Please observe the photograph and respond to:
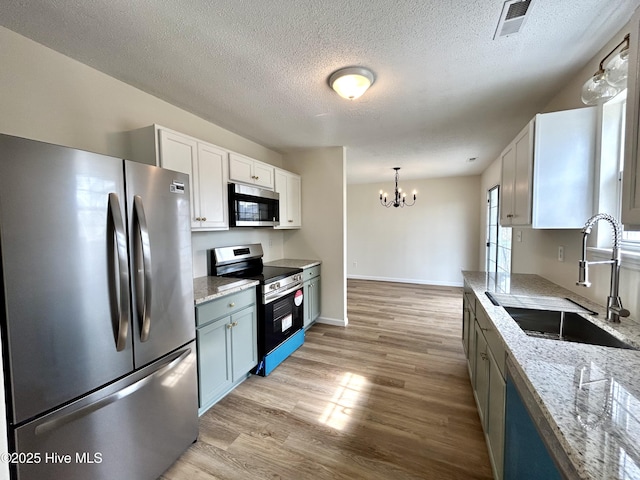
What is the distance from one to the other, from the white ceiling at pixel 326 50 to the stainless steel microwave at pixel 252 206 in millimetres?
744

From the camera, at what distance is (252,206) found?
9.30 feet

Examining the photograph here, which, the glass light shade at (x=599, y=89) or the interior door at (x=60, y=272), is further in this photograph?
the glass light shade at (x=599, y=89)

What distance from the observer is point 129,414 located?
132cm

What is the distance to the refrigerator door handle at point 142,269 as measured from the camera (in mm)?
1348

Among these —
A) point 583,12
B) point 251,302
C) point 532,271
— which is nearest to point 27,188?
point 251,302

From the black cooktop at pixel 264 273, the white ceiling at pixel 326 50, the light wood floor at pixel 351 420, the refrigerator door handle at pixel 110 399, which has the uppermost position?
the white ceiling at pixel 326 50

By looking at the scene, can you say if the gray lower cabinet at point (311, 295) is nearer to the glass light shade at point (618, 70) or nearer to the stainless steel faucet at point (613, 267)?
the stainless steel faucet at point (613, 267)

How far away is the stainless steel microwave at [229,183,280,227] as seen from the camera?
2.59 m

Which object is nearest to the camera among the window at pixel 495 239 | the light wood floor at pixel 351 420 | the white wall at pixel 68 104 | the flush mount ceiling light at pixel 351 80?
the white wall at pixel 68 104

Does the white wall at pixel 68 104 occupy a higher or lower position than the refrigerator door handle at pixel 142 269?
higher

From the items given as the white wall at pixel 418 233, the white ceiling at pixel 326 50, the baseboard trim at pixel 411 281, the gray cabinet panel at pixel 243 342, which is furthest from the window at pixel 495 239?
Answer: the gray cabinet panel at pixel 243 342

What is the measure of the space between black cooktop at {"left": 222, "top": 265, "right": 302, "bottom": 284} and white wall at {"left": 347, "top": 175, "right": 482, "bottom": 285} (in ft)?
13.0

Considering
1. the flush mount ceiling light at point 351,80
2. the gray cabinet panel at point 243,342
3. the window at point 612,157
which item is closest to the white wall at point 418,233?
the flush mount ceiling light at point 351,80

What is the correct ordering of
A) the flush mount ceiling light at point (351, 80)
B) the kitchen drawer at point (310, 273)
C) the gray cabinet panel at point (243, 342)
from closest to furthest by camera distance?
the flush mount ceiling light at point (351, 80) < the gray cabinet panel at point (243, 342) < the kitchen drawer at point (310, 273)
